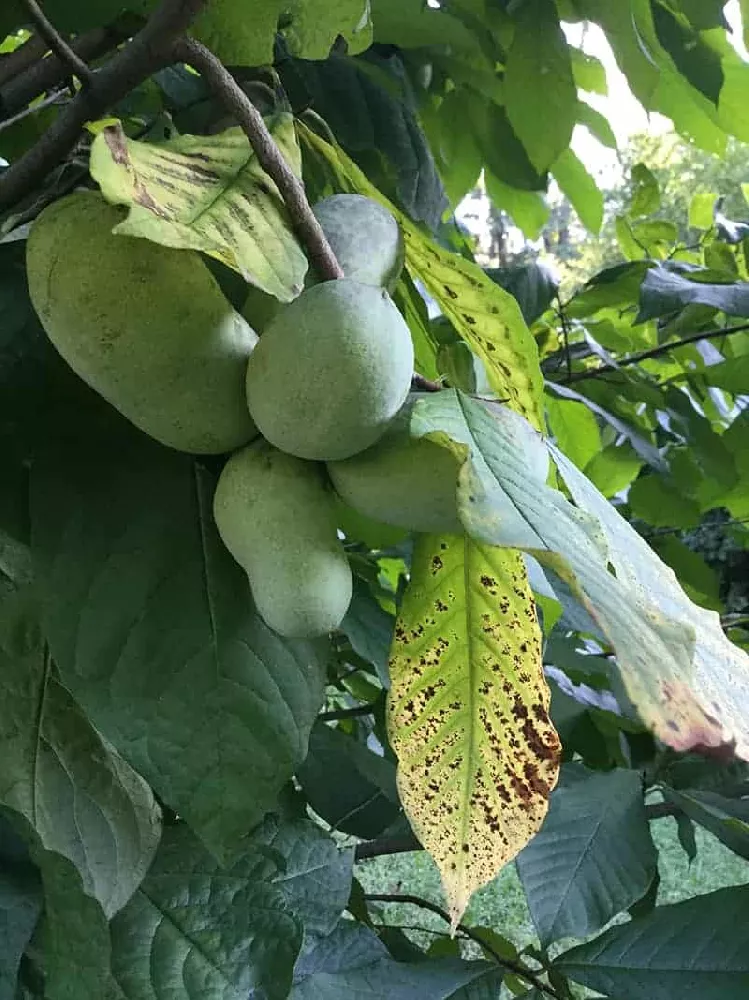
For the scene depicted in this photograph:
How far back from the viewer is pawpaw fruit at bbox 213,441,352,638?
1.12 feet

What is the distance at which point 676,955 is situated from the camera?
66 cm

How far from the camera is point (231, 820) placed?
41cm

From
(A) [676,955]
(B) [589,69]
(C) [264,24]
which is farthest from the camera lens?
(B) [589,69]

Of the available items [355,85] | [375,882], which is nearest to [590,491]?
[355,85]

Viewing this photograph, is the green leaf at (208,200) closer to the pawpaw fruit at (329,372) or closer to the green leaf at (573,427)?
the pawpaw fruit at (329,372)

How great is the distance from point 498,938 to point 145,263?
830mm

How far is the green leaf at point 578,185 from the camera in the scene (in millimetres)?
1092

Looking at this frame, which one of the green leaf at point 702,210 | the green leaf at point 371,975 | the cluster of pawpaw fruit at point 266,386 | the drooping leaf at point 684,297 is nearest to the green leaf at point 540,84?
the drooping leaf at point 684,297

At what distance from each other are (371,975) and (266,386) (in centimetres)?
52

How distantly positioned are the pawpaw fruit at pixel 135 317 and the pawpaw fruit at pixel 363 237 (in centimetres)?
7

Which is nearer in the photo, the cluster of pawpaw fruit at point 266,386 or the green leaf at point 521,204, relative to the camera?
the cluster of pawpaw fruit at point 266,386

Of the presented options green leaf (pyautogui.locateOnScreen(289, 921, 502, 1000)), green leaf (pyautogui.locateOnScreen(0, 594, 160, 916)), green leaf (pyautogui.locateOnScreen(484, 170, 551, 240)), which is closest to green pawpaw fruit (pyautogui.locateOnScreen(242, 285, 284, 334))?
green leaf (pyautogui.locateOnScreen(0, 594, 160, 916))

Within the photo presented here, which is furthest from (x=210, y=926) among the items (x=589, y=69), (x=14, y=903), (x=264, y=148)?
(x=589, y=69)

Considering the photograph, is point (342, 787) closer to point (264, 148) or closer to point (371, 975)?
point (371, 975)
